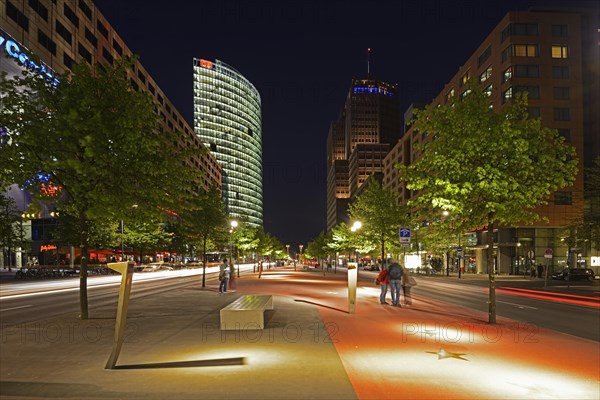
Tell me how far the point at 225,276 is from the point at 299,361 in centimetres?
1540

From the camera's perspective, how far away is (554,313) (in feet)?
60.9

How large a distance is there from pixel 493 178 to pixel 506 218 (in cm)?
163

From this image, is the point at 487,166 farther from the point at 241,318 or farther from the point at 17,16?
the point at 17,16

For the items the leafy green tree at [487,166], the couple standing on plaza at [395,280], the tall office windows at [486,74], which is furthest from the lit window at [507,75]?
the leafy green tree at [487,166]

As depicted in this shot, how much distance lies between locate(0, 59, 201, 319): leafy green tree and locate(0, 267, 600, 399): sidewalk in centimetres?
328

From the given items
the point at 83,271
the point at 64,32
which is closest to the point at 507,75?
the point at 64,32

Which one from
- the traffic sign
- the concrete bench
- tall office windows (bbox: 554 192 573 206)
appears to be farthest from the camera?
tall office windows (bbox: 554 192 573 206)

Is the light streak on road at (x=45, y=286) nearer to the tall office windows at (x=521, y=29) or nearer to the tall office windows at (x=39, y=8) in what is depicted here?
the tall office windows at (x=39, y=8)

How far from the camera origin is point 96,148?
39.7 feet

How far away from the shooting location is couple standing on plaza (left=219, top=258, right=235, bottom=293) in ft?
77.2

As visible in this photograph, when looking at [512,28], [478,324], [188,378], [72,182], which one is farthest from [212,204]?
[512,28]

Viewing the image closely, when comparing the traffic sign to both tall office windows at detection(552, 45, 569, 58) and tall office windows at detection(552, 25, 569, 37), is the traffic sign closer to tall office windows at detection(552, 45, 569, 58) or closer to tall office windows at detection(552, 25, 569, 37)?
tall office windows at detection(552, 45, 569, 58)

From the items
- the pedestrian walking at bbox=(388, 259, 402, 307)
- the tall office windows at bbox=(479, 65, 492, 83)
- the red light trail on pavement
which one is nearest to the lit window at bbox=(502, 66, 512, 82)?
the tall office windows at bbox=(479, 65, 492, 83)

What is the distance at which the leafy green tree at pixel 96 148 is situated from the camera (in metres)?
12.2
